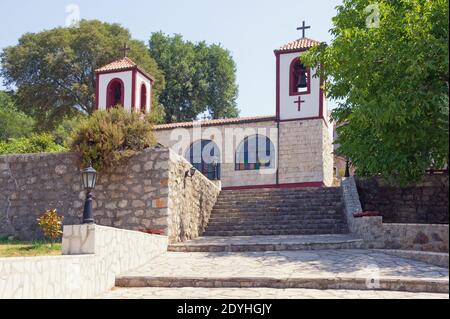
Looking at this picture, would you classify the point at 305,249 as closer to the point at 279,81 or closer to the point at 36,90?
the point at 279,81

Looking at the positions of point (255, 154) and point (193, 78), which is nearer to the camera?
point (255, 154)

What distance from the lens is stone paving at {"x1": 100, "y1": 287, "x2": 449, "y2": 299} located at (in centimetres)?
602

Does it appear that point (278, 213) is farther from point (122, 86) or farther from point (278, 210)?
point (122, 86)

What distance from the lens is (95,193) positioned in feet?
35.3

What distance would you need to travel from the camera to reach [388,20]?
10344 millimetres

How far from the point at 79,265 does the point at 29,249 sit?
3267 millimetres

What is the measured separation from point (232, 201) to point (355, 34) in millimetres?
6461

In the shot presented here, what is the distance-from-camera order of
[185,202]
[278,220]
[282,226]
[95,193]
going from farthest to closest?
[278,220] < [282,226] < [185,202] < [95,193]

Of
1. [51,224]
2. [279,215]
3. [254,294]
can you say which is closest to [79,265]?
[254,294]

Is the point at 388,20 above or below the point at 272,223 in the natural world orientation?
above

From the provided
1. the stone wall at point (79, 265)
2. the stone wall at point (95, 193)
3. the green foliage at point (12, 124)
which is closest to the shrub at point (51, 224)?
the stone wall at point (95, 193)

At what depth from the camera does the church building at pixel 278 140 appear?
21544 millimetres

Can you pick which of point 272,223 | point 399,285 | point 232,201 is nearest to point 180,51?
point 232,201

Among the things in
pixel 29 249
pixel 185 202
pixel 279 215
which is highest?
pixel 185 202
